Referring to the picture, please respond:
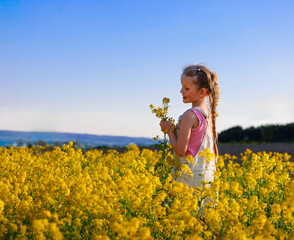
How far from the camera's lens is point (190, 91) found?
4262 millimetres

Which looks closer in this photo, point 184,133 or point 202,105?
point 184,133

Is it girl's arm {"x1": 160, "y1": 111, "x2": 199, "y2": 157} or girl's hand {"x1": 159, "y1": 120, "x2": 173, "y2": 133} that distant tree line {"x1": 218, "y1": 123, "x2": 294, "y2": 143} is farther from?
girl's arm {"x1": 160, "y1": 111, "x2": 199, "y2": 157}

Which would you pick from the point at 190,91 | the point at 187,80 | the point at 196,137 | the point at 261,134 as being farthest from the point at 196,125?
the point at 261,134

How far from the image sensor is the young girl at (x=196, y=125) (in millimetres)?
4043

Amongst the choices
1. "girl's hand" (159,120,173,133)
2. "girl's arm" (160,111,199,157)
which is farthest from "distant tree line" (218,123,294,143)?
"girl's arm" (160,111,199,157)

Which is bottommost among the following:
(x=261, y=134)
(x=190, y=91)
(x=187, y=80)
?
(x=261, y=134)

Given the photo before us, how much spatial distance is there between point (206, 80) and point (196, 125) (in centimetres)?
59

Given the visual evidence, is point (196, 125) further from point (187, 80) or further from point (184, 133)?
point (187, 80)

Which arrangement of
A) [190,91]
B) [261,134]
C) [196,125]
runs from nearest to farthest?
1. [196,125]
2. [190,91]
3. [261,134]

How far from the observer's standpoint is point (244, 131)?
67.3 feet

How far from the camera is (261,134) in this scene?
64.3 ft

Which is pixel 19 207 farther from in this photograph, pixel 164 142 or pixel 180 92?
pixel 180 92

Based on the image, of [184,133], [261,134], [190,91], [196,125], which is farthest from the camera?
[261,134]

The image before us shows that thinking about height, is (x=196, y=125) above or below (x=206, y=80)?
below
